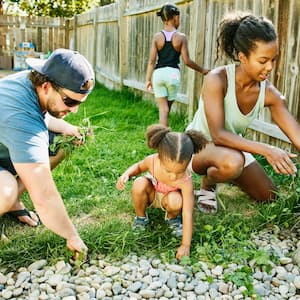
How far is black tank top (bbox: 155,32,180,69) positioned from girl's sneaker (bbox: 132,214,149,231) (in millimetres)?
3052

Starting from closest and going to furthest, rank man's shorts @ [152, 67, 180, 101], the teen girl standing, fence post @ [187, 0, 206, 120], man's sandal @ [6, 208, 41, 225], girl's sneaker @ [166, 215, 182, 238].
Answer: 1. girl's sneaker @ [166, 215, 182, 238]
2. man's sandal @ [6, 208, 41, 225]
3. the teen girl standing
4. man's shorts @ [152, 67, 180, 101]
5. fence post @ [187, 0, 206, 120]

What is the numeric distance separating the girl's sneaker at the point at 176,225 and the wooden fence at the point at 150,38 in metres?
1.67

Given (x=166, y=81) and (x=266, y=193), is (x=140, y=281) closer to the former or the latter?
(x=266, y=193)

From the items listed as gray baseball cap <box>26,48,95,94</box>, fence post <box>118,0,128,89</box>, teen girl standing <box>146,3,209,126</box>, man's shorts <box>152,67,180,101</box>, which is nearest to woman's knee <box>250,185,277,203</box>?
gray baseball cap <box>26,48,95,94</box>

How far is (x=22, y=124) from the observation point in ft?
8.13

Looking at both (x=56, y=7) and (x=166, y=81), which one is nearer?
(x=166, y=81)

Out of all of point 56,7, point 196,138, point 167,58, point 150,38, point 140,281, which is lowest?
point 140,281

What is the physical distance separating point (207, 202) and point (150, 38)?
5.07 m

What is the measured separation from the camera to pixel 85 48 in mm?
13797

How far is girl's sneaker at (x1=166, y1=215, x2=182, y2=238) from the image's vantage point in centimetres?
309

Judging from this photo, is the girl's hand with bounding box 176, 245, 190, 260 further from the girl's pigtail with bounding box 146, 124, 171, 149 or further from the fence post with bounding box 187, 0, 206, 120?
the fence post with bounding box 187, 0, 206, 120

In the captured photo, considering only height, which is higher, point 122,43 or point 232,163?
point 122,43

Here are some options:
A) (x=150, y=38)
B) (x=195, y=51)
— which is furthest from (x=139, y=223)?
(x=150, y=38)

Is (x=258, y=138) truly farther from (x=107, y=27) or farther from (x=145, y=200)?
(x=107, y=27)
